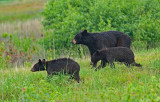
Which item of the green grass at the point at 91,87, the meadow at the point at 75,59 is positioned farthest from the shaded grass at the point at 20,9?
the green grass at the point at 91,87

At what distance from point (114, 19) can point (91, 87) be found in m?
9.68

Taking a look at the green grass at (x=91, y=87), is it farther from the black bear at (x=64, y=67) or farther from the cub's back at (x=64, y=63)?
the cub's back at (x=64, y=63)

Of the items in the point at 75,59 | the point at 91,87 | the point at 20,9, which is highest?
the point at 20,9

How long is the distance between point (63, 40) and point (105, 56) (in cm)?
794

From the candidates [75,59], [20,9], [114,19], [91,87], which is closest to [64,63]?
[91,87]

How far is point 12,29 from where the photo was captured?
26469mm

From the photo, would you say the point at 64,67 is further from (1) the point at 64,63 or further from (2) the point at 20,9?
(2) the point at 20,9

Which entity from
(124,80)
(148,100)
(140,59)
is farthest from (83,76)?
(148,100)

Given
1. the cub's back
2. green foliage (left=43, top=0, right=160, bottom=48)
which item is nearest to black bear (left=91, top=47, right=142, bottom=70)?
the cub's back

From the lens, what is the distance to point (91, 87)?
7461 millimetres

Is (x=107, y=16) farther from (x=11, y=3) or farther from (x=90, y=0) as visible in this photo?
(x=11, y=3)

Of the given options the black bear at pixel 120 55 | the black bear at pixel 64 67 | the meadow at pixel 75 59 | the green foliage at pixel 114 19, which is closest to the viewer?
the meadow at pixel 75 59

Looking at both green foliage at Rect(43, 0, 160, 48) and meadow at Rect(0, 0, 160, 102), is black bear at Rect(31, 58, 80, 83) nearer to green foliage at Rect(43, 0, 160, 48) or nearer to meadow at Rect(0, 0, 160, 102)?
meadow at Rect(0, 0, 160, 102)

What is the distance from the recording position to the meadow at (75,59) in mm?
6480
